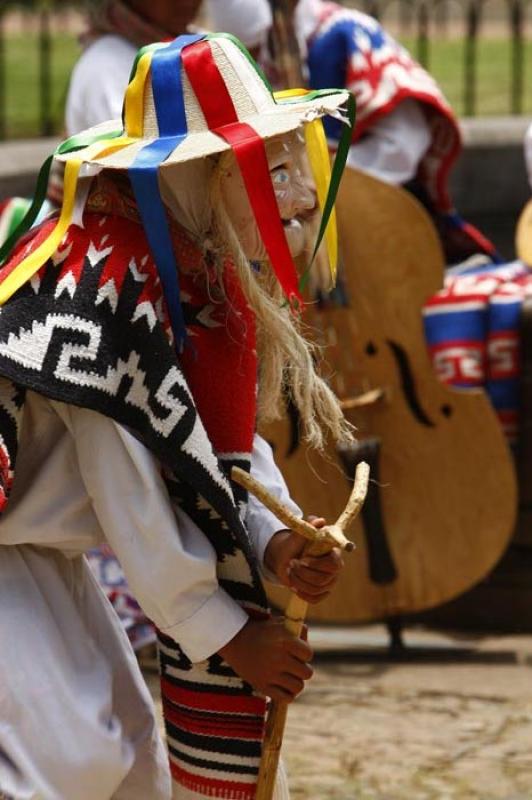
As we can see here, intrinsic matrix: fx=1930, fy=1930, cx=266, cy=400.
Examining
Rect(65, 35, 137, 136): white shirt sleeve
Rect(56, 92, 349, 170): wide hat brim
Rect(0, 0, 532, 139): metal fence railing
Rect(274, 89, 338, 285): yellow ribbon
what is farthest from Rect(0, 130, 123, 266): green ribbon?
Rect(0, 0, 532, 139): metal fence railing

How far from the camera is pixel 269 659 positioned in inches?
102

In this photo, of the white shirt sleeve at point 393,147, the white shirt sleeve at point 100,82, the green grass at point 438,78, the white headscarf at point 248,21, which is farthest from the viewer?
the green grass at point 438,78

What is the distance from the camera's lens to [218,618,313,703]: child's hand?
8.48 ft

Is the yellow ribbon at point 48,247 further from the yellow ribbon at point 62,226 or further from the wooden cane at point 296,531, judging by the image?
the wooden cane at point 296,531

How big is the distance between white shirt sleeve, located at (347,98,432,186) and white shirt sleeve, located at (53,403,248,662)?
3026mm

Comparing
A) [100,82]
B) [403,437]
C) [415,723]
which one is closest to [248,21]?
[100,82]

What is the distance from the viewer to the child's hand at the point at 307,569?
2.56 metres

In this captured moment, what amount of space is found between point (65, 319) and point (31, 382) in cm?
10

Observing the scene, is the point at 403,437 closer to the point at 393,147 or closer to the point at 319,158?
the point at 393,147

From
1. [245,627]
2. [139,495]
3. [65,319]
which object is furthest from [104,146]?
[245,627]

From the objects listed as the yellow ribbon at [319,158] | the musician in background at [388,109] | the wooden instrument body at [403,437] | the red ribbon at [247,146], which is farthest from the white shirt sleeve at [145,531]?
the musician in background at [388,109]

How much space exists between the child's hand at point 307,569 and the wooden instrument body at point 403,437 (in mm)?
2208

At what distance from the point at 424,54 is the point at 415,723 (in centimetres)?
438

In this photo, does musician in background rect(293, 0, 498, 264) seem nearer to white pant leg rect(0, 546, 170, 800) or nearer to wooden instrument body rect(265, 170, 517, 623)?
wooden instrument body rect(265, 170, 517, 623)
